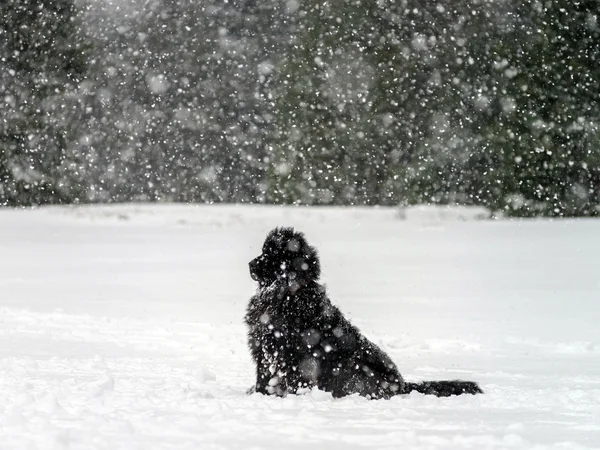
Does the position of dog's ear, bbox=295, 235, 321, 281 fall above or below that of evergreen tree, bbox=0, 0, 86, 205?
below

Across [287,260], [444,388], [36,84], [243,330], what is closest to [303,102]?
[36,84]

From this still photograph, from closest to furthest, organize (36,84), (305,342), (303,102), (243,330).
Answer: (305,342) → (243,330) → (303,102) → (36,84)

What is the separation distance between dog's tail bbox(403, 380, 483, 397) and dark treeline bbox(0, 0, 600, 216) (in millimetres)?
9421

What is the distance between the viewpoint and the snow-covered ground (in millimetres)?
3875

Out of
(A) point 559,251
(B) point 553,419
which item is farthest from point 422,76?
(B) point 553,419

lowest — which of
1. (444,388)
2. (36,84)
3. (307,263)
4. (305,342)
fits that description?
(444,388)

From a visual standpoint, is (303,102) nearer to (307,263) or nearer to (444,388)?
(307,263)

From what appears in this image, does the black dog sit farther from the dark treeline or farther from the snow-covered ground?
the dark treeline

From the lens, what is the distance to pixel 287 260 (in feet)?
15.5

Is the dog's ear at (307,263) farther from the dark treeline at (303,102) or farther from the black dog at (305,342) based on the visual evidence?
the dark treeline at (303,102)

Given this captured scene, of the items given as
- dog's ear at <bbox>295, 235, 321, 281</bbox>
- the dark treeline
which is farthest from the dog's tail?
the dark treeline

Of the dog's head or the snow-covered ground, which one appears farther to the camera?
the dog's head

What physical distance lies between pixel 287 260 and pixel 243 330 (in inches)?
104

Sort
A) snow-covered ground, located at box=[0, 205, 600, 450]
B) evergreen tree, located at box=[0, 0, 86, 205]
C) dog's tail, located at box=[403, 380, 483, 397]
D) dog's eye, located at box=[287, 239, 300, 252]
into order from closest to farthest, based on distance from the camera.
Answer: snow-covered ground, located at box=[0, 205, 600, 450], dog's tail, located at box=[403, 380, 483, 397], dog's eye, located at box=[287, 239, 300, 252], evergreen tree, located at box=[0, 0, 86, 205]
